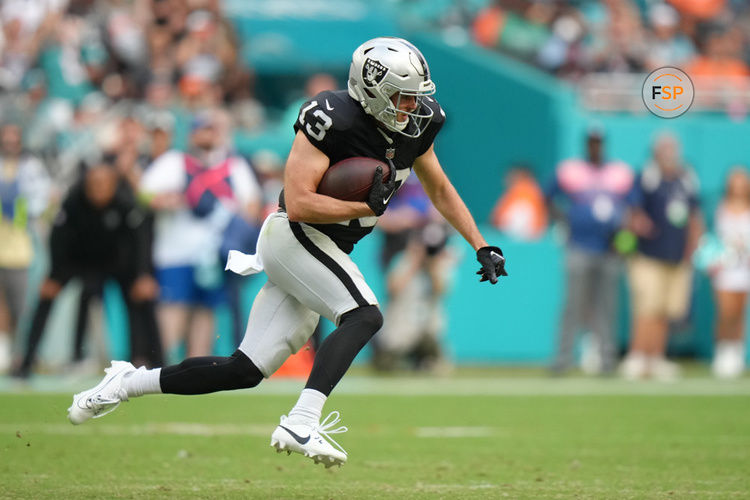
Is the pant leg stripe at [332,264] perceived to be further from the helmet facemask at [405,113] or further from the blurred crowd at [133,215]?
the blurred crowd at [133,215]

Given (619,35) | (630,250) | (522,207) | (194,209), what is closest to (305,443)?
(194,209)

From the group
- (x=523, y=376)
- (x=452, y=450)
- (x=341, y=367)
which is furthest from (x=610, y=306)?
(x=341, y=367)

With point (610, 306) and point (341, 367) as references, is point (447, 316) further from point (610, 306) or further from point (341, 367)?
point (341, 367)

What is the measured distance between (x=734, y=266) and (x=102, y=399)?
7932mm

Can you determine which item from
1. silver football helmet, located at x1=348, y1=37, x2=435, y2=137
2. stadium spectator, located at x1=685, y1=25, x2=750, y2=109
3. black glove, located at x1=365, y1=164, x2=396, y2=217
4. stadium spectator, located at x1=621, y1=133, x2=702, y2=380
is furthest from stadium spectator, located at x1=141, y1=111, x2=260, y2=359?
stadium spectator, located at x1=685, y1=25, x2=750, y2=109

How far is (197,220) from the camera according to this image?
32.9ft

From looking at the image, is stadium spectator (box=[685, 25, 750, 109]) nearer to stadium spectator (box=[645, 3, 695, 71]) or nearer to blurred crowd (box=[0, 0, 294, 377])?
stadium spectator (box=[645, 3, 695, 71])

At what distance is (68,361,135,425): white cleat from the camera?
5.28 metres

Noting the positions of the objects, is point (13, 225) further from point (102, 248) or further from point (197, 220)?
point (197, 220)

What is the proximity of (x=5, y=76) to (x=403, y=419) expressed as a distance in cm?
708

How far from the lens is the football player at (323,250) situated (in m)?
4.96

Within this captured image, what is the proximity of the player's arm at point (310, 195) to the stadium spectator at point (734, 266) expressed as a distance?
756cm

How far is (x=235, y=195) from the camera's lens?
10008 millimetres

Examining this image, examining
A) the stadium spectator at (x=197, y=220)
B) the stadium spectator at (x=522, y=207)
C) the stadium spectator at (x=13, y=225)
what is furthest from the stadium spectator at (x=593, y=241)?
the stadium spectator at (x=13, y=225)
